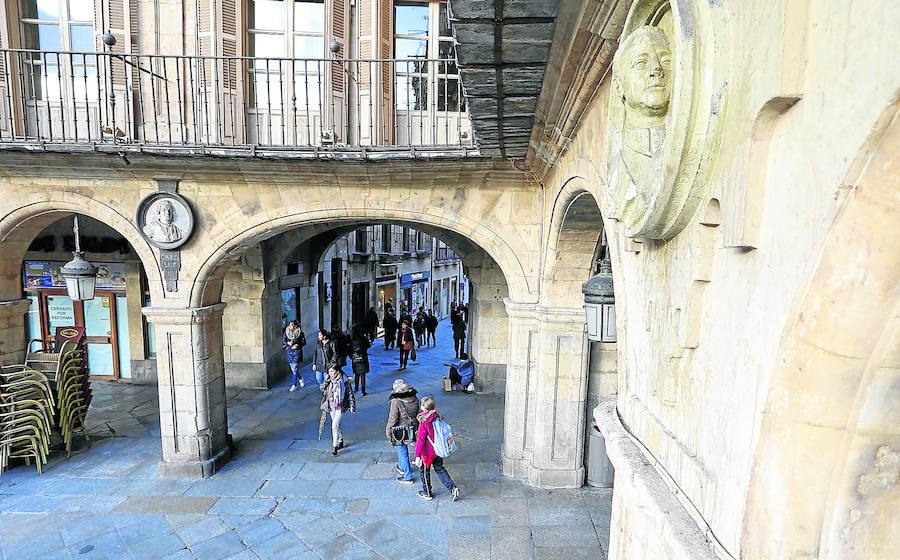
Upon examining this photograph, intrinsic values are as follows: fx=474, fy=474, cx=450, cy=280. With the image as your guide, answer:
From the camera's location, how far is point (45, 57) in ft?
18.3

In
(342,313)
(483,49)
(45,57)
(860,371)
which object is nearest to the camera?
(860,371)

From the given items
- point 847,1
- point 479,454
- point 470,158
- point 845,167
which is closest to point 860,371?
point 845,167

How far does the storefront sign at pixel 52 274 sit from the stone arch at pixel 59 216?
3.46 m

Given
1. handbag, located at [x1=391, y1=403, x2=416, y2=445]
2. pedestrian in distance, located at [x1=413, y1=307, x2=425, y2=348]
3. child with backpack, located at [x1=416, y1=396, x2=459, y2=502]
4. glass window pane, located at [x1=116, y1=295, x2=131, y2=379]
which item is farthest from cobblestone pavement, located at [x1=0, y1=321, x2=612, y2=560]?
pedestrian in distance, located at [x1=413, y1=307, x2=425, y2=348]

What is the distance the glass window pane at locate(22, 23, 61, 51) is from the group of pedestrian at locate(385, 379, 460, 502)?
6058 mm

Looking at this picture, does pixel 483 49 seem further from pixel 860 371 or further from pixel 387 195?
pixel 387 195

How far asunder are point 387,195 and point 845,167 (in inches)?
202

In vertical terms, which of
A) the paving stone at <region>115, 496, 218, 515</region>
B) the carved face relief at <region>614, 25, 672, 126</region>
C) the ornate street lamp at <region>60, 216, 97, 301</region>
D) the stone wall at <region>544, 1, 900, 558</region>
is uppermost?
the carved face relief at <region>614, 25, 672, 126</region>

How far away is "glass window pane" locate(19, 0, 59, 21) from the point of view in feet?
19.4

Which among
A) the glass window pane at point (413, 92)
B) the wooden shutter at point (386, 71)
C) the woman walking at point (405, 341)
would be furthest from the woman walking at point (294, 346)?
the glass window pane at point (413, 92)

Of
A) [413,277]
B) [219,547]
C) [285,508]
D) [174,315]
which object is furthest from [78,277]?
[413,277]

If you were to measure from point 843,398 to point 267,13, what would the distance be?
7.14 meters

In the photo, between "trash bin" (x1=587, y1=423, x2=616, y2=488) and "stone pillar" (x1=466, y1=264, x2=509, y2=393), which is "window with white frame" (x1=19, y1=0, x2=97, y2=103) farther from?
"trash bin" (x1=587, y1=423, x2=616, y2=488)

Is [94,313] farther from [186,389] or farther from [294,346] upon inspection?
[186,389]
